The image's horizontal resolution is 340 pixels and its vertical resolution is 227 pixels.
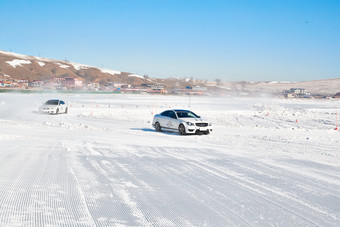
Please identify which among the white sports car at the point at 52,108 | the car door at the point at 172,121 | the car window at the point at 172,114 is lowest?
the white sports car at the point at 52,108

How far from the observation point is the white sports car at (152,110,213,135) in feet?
60.7

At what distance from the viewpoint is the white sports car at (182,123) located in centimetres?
1852

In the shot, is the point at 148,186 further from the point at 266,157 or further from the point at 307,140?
the point at 307,140

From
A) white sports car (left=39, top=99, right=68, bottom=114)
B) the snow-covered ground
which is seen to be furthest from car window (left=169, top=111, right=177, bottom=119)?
white sports car (left=39, top=99, right=68, bottom=114)

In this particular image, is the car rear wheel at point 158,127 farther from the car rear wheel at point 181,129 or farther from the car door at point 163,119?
the car rear wheel at point 181,129

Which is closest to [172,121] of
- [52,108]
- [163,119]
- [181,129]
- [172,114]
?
[172,114]

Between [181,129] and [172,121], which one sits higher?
[172,121]

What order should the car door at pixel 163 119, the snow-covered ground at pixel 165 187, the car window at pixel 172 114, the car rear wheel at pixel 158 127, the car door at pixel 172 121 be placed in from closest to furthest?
the snow-covered ground at pixel 165 187 < the car door at pixel 172 121 < the car window at pixel 172 114 < the car door at pixel 163 119 < the car rear wheel at pixel 158 127

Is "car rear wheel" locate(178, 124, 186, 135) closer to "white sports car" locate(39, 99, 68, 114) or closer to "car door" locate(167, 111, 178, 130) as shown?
"car door" locate(167, 111, 178, 130)

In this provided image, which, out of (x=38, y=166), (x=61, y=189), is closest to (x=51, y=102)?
(x=38, y=166)

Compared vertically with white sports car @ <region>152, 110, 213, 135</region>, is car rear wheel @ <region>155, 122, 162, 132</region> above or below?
below

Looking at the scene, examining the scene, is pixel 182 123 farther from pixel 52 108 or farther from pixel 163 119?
pixel 52 108

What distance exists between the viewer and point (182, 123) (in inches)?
739

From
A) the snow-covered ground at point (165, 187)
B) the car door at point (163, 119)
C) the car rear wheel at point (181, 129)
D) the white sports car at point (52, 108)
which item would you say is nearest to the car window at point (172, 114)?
the car door at point (163, 119)
